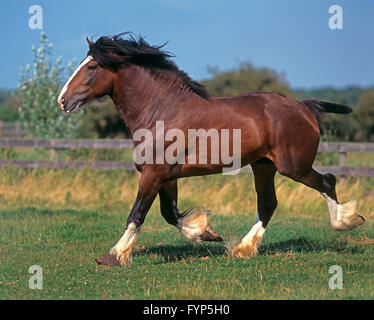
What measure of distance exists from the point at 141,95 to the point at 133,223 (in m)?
1.47

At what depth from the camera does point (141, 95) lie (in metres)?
6.52

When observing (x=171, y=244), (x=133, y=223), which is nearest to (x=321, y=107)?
(x=171, y=244)

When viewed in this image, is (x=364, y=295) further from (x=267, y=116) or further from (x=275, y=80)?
(x=275, y=80)

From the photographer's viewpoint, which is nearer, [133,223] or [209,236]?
[133,223]

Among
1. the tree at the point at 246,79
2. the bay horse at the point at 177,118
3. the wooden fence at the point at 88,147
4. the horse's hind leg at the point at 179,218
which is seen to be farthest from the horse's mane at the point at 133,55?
the tree at the point at 246,79

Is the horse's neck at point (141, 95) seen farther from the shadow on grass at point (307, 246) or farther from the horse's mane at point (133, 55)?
the shadow on grass at point (307, 246)

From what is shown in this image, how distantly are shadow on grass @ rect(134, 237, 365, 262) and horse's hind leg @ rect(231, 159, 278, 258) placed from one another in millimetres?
234

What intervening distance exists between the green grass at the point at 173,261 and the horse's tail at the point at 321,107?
1.75 m

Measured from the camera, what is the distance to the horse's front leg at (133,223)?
20.2 feet

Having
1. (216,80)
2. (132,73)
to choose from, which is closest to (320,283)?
(132,73)

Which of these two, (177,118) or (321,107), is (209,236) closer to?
(177,118)

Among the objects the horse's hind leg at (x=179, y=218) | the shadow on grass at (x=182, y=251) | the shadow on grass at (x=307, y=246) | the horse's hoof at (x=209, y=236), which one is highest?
the horse's hind leg at (x=179, y=218)
